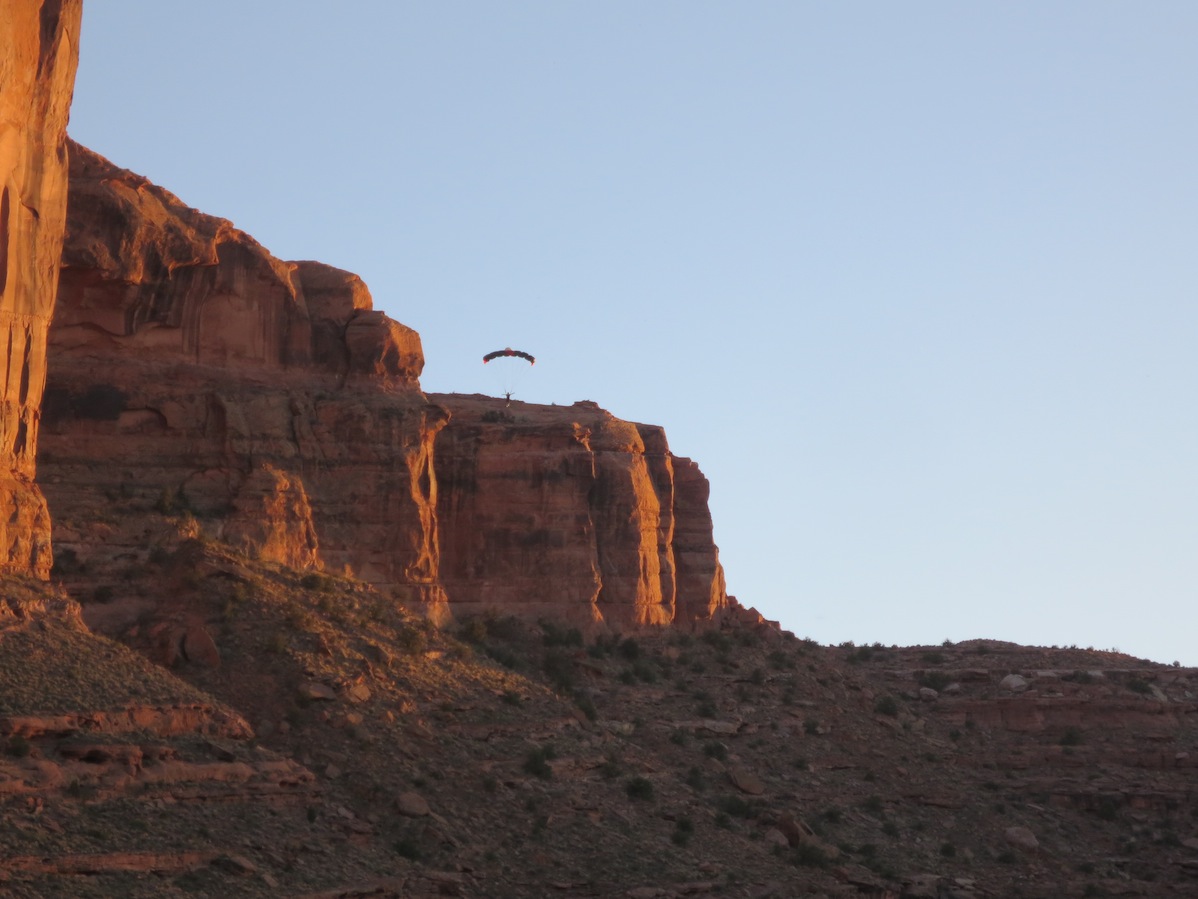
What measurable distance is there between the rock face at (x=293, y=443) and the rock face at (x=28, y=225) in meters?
4.35

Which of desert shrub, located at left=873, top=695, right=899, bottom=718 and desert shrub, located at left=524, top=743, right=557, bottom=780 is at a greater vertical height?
desert shrub, located at left=873, top=695, right=899, bottom=718

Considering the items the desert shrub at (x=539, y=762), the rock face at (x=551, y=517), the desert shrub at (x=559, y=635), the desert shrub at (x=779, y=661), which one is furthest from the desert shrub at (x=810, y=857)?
the desert shrub at (x=779, y=661)

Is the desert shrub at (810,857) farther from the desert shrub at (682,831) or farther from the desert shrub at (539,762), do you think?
the desert shrub at (539,762)

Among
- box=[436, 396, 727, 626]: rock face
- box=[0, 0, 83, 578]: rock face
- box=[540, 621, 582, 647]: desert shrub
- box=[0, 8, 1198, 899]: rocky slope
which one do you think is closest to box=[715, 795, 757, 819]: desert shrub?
box=[0, 8, 1198, 899]: rocky slope

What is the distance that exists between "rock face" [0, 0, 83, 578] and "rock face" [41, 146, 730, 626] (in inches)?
171

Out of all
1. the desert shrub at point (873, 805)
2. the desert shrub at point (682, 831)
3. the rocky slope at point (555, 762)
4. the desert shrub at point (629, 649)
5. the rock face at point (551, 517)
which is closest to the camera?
the rocky slope at point (555, 762)

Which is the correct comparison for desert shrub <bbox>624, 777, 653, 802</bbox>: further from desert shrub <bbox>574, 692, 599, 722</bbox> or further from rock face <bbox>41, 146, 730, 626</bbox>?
rock face <bbox>41, 146, 730, 626</bbox>

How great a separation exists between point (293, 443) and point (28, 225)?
39.7 ft

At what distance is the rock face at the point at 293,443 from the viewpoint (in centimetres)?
4916

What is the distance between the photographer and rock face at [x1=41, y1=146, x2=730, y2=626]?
49156 millimetres

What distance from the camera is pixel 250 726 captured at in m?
41.2

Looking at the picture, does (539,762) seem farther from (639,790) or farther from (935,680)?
(935,680)

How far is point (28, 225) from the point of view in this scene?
42.3 m

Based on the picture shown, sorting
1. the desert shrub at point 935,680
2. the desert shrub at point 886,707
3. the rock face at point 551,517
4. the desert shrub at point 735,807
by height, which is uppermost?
the rock face at point 551,517
